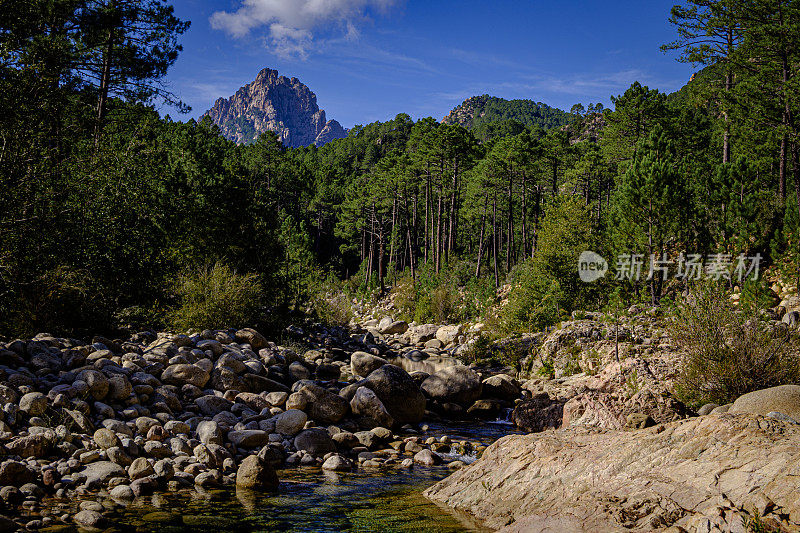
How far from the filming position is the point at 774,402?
22.0 ft

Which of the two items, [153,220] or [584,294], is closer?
[153,220]

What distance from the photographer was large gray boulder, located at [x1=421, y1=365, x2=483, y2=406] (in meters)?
15.2

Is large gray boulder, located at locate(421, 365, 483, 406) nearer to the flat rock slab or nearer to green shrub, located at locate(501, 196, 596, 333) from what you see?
green shrub, located at locate(501, 196, 596, 333)

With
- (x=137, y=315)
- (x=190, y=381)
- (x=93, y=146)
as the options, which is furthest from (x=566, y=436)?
(x=93, y=146)

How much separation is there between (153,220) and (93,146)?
243 centimetres

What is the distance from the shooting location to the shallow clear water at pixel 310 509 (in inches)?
243

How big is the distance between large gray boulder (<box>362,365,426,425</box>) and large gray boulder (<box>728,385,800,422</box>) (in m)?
7.24

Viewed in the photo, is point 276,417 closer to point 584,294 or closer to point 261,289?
point 261,289

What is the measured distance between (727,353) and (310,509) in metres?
7.87

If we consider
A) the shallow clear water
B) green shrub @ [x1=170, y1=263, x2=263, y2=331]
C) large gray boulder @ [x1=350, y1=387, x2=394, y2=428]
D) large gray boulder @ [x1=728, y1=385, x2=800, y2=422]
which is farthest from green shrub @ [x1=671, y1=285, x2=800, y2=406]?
green shrub @ [x1=170, y1=263, x2=263, y2=331]

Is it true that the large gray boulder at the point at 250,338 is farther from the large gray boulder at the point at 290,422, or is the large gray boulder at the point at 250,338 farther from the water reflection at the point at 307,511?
the water reflection at the point at 307,511

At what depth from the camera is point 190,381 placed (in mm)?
11273

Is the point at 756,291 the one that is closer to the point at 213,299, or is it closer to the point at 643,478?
the point at 643,478

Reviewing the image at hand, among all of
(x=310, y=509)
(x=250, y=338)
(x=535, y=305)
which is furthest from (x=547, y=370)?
(x=310, y=509)
